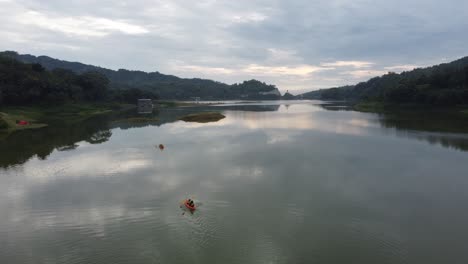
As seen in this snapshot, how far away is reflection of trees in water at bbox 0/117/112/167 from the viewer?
37156mm

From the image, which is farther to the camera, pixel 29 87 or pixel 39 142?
pixel 29 87

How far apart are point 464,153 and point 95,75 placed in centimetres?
14622

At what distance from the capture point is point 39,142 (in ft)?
154

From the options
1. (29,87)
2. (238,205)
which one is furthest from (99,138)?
(29,87)

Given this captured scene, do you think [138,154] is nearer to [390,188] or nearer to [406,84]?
[390,188]

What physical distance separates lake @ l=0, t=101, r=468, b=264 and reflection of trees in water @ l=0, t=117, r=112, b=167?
58 centimetres

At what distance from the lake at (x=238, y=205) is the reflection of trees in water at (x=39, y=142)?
0.58 metres

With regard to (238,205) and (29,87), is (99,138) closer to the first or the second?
(238,205)

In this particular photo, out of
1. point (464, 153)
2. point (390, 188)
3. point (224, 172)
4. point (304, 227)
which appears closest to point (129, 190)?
point (224, 172)

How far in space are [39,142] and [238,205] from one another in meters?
40.2

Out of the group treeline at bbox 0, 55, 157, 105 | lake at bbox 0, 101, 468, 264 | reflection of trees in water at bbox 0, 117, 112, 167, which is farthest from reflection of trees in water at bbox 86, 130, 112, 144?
treeline at bbox 0, 55, 157, 105

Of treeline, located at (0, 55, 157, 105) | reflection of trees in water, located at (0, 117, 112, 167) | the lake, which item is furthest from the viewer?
treeline, located at (0, 55, 157, 105)

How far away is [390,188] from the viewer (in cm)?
2389

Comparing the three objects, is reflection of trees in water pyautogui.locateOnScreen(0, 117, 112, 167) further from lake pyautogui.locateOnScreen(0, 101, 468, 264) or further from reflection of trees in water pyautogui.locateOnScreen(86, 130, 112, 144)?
lake pyautogui.locateOnScreen(0, 101, 468, 264)
